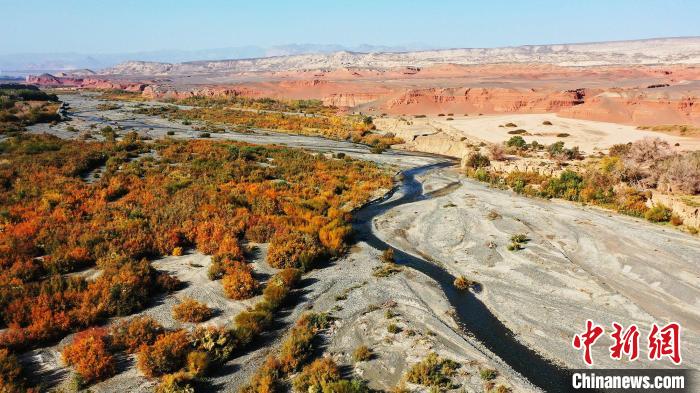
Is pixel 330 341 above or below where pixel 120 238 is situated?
below

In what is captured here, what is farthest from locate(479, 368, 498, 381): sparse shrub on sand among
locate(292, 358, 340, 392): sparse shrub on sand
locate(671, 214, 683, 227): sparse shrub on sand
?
locate(671, 214, 683, 227): sparse shrub on sand

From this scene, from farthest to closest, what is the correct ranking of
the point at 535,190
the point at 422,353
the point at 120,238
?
1. the point at 535,190
2. the point at 120,238
3. the point at 422,353

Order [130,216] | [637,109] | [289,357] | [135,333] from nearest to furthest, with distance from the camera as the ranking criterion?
1. [289,357]
2. [135,333]
3. [130,216]
4. [637,109]

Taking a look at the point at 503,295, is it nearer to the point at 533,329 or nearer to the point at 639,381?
the point at 533,329

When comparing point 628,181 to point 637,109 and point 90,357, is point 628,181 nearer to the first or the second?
point 90,357

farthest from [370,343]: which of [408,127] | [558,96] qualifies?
[558,96]

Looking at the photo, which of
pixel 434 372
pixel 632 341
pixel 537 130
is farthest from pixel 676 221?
pixel 537 130
